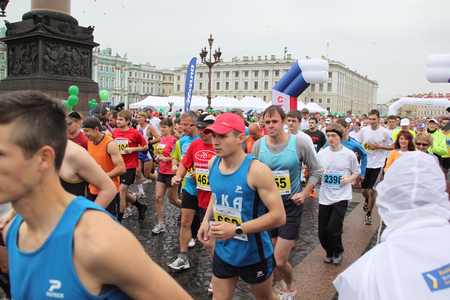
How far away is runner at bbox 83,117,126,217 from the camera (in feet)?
15.8

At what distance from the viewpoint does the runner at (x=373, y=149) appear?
7922 mm

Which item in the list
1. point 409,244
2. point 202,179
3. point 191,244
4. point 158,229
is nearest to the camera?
point 409,244

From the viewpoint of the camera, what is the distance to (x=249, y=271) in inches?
120

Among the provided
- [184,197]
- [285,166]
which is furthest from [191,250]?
[285,166]

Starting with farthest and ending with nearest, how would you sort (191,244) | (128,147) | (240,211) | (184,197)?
(128,147) → (191,244) → (184,197) → (240,211)

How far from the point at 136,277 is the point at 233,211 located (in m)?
1.86

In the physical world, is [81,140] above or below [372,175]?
above

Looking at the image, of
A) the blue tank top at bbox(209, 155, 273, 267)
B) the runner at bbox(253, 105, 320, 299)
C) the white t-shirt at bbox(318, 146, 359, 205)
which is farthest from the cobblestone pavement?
the blue tank top at bbox(209, 155, 273, 267)

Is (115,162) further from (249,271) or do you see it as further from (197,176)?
(249,271)

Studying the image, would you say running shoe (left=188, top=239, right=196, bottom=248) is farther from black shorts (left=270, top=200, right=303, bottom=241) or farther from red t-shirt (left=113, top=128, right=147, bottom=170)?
black shorts (left=270, top=200, right=303, bottom=241)

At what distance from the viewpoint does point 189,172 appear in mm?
5059

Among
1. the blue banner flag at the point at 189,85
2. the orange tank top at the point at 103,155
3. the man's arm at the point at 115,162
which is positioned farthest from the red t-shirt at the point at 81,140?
the blue banner flag at the point at 189,85

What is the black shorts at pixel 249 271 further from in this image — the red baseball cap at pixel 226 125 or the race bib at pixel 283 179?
the race bib at pixel 283 179

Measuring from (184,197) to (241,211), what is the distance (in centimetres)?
213
